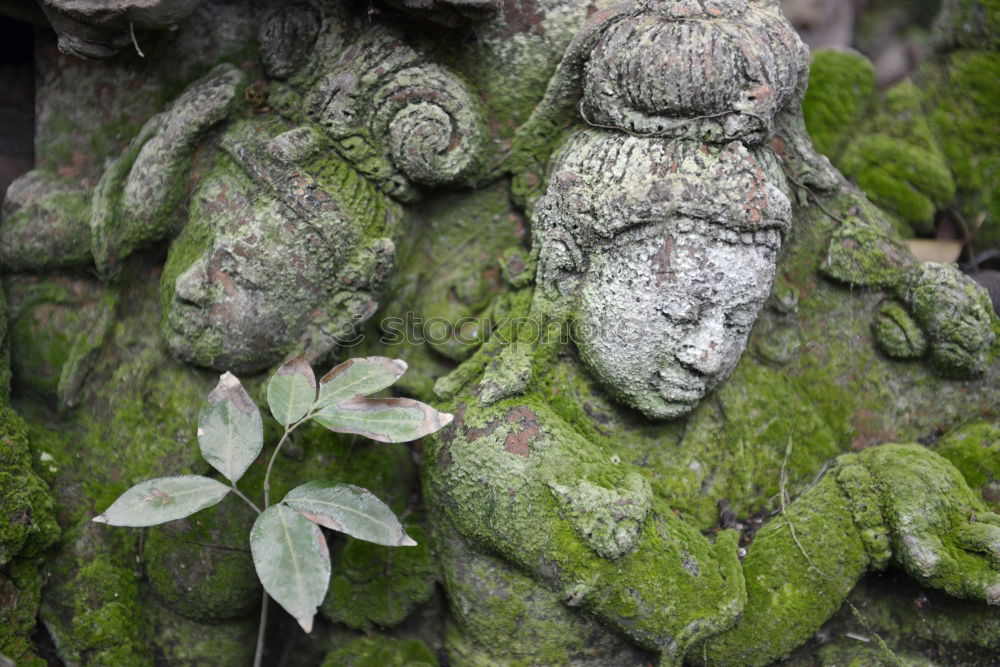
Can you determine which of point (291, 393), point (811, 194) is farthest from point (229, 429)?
point (811, 194)

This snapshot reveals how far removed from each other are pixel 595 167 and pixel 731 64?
0.37 m

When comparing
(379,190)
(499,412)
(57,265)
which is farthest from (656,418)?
(57,265)

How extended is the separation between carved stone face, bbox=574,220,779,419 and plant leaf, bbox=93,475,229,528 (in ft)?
2.97

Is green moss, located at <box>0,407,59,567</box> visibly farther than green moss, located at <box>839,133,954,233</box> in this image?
No

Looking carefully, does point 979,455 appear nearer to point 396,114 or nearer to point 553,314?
point 553,314

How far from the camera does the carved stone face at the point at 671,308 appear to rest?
196 centimetres

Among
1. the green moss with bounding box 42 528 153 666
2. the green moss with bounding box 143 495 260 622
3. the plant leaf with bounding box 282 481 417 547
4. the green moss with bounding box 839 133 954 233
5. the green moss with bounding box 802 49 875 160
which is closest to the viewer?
the plant leaf with bounding box 282 481 417 547

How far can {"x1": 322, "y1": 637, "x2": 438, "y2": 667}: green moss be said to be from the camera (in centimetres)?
210

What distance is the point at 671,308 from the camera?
1964 millimetres

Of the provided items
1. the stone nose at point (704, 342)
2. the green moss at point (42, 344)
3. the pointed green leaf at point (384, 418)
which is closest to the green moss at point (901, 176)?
the stone nose at point (704, 342)

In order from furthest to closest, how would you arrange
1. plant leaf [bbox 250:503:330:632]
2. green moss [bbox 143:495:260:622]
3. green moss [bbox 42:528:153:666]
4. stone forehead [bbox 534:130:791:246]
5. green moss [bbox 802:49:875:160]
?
green moss [bbox 802:49:875:160]
green moss [bbox 143:495:260:622]
green moss [bbox 42:528:153:666]
stone forehead [bbox 534:130:791:246]
plant leaf [bbox 250:503:330:632]

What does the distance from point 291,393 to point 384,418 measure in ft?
0.68

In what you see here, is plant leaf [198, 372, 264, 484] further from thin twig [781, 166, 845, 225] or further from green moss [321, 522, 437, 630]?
thin twig [781, 166, 845, 225]

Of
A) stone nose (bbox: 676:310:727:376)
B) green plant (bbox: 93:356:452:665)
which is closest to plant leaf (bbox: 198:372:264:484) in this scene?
green plant (bbox: 93:356:452:665)
